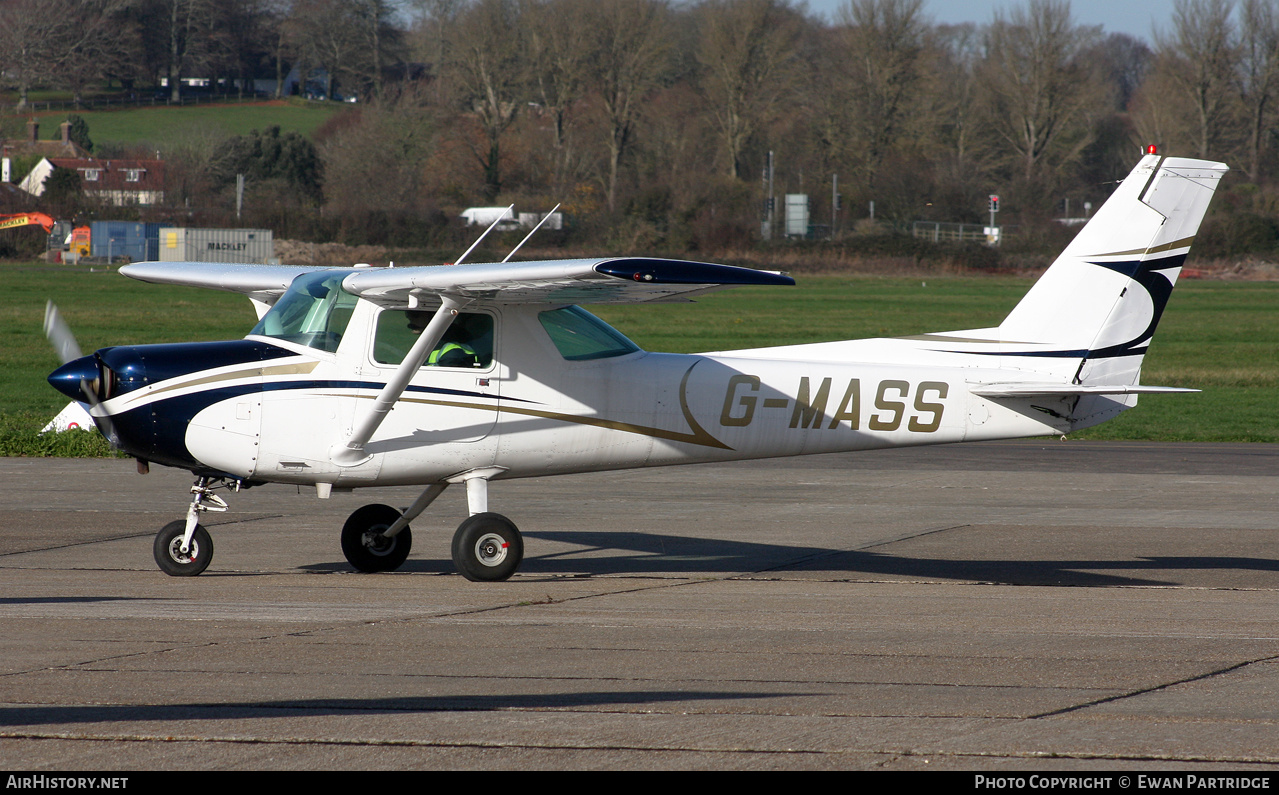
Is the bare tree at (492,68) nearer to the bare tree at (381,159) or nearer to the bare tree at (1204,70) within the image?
the bare tree at (381,159)

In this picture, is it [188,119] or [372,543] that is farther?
[188,119]

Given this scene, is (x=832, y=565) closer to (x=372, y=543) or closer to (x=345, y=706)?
(x=372, y=543)

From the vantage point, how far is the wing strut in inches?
351

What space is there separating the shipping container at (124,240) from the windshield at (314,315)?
7263 cm

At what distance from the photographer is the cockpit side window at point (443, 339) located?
9.27 meters

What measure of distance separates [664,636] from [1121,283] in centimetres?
506

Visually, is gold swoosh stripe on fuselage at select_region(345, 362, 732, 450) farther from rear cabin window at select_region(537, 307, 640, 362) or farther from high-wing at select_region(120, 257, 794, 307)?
high-wing at select_region(120, 257, 794, 307)

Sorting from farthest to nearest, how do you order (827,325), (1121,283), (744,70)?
(744,70), (827,325), (1121,283)

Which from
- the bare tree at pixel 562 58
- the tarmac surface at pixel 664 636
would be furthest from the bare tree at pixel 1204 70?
the tarmac surface at pixel 664 636

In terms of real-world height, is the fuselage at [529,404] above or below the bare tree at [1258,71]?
below

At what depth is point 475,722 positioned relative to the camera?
5566 millimetres

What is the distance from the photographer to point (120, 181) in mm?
91562

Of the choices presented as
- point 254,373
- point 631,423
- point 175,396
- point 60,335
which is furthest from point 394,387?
point 60,335

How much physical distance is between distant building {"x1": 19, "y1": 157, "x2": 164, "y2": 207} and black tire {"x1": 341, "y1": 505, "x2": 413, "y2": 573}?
8366 cm
